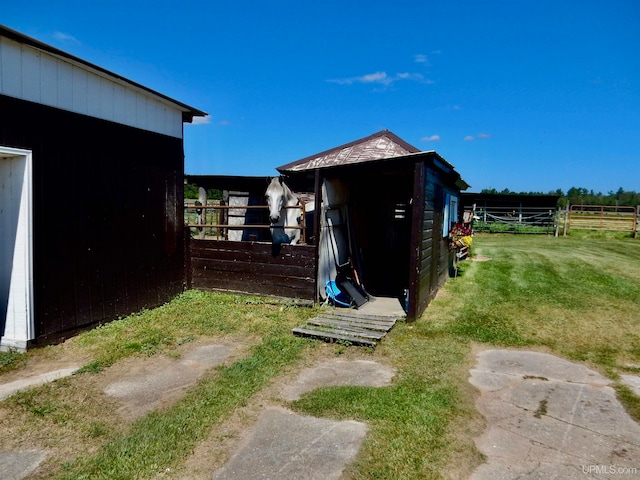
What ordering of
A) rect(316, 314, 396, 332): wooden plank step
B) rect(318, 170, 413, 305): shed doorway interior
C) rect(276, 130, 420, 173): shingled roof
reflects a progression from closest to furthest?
rect(316, 314, 396, 332): wooden plank step, rect(318, 170, 413, 305): shed doorway interior, rect(276, 130, 420, 173): shingled roof

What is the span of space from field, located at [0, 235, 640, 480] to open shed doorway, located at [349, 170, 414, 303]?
5.38 feet

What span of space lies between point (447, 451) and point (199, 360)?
325cm

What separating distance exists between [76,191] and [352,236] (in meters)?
5.63

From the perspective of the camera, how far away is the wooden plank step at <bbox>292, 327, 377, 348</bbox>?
5.85 meters

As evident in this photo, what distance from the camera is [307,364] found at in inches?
204

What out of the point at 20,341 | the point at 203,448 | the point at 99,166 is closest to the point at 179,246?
the point at 99,166

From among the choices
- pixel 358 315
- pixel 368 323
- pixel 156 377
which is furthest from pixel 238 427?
pixel 358 315

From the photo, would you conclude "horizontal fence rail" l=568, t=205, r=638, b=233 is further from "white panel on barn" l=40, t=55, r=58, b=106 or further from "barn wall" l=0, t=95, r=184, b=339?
"white panel on barn" l=40, t=55, r=58, b=106

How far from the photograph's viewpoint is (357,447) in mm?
3324

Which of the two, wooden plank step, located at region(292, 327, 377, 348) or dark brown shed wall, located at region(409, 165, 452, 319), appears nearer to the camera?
wooden plank step, located at region(292, 327, 377, 348)

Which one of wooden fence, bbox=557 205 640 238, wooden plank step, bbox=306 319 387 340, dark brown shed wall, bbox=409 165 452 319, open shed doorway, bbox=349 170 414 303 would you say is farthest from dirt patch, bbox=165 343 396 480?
wooden fence, bbox=557 205 640 238

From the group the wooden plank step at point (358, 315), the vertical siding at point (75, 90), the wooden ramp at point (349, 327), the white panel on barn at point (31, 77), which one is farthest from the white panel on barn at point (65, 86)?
the wooden plank step at point (358, 315)

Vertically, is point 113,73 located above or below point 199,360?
above

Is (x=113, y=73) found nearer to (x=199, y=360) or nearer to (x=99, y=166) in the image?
(x=99, y=166)
